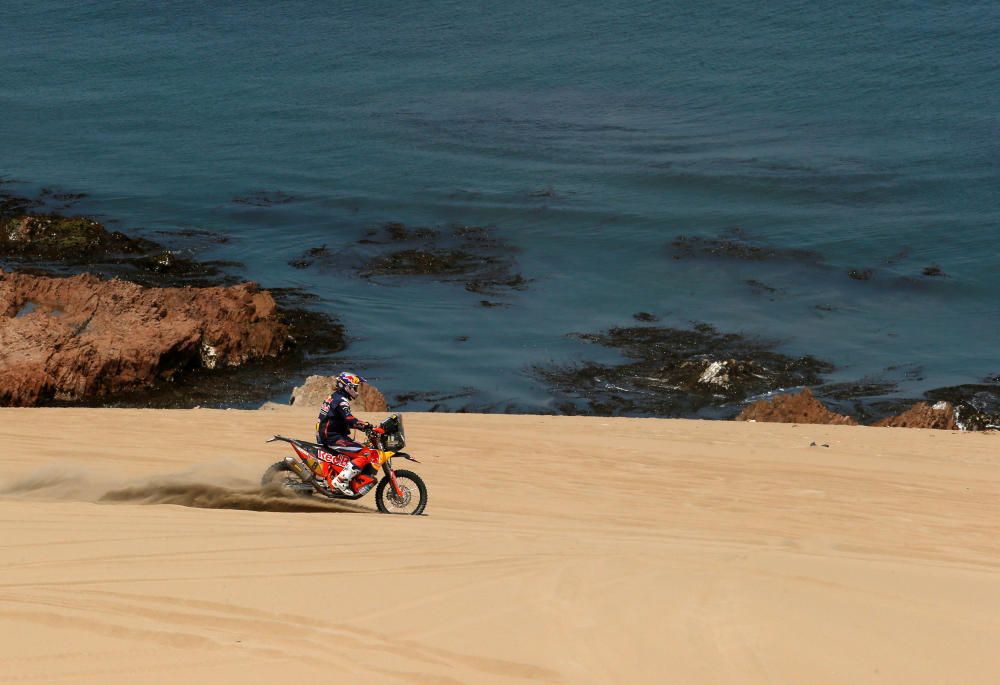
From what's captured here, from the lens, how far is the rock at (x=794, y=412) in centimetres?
→ 1691

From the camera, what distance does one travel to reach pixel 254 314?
66.2ft

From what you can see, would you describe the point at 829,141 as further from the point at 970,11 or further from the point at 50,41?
→ the point at 50,41

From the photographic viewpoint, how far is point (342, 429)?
938 cm

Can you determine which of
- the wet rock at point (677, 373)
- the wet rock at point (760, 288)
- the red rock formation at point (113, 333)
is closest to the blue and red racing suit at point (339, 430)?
the red rock formation at point (113, 333)

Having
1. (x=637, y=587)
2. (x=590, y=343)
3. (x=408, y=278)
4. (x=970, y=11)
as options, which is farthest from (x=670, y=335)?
(x=970, y=11)

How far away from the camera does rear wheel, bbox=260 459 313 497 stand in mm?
9297

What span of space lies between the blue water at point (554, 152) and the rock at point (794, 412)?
361cm

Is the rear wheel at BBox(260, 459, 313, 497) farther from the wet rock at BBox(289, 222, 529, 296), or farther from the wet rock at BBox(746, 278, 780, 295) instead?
the wet rock at BBox(746, 278, 780, 295)

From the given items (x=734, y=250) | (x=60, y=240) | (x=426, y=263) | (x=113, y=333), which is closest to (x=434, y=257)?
(x=426, y=263)

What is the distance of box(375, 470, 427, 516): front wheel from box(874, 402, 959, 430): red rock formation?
9.67 metres

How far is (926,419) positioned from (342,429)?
34.3 feet

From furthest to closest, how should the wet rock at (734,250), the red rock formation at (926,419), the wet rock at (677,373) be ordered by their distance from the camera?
the wet rock at (734,250), the wet rock at (677,373), the red rock formation at (926,419)

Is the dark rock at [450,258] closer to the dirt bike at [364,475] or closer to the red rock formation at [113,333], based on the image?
the red rock formation at [113,333]

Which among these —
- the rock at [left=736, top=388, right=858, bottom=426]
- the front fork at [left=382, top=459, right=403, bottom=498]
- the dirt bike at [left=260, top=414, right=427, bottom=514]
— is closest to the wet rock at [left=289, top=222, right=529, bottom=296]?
the rock at [left=736, top=388, right=858, bottom=426]
